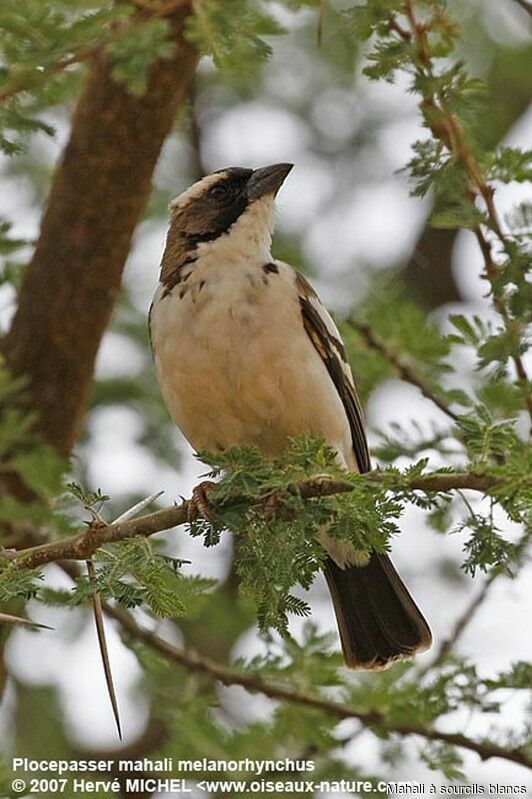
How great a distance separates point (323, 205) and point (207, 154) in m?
1.13

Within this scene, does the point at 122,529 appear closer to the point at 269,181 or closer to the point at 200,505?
the point at 200,505

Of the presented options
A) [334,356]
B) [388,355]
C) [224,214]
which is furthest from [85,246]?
[388,355]

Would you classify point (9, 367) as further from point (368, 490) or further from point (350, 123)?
point (350, 123)

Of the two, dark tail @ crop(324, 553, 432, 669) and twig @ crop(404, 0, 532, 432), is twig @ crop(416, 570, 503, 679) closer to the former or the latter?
dark tail @ crop(324, 553, 432, 669)

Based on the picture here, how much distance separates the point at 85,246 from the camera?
223 inches

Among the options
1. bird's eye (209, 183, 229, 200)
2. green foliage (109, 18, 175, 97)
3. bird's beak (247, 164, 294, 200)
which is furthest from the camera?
bird's eye (209, 183, 229, 200)

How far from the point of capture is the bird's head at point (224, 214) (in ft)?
16.6

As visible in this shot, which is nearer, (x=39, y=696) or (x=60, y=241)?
(x=60, y=241)

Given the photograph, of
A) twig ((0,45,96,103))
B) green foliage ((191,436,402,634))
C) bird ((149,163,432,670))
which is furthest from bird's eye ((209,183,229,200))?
green foliage ((191,436,402,634))

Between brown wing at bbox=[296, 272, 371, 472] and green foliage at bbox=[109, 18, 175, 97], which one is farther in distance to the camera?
brown wing at bbox=[296, 272, 371, 472]

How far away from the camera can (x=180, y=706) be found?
17.1ft

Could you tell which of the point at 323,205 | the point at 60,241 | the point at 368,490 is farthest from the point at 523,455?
the point at 323,205

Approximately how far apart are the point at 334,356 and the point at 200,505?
1.35 m

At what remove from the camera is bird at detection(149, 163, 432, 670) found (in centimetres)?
450
